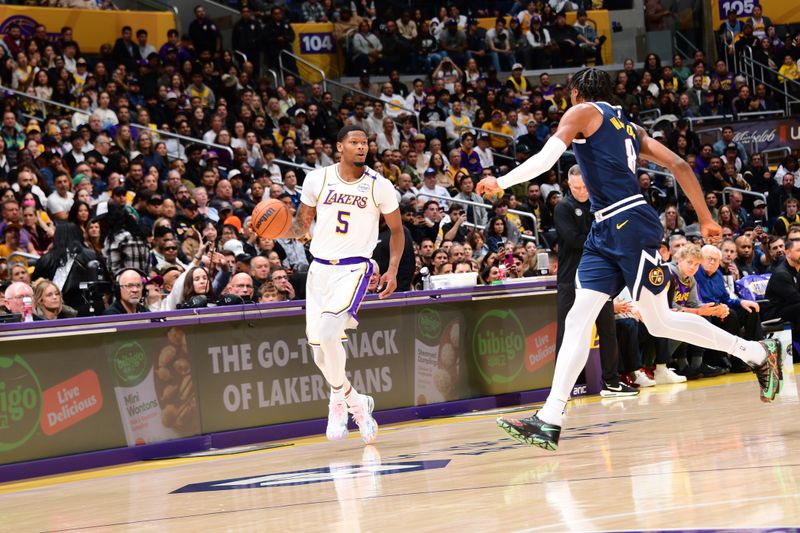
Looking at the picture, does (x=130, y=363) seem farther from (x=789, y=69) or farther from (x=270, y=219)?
(x=789, y=69)

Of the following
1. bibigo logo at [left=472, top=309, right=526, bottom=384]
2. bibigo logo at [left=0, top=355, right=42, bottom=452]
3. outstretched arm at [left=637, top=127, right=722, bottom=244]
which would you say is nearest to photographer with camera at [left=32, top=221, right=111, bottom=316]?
bibigo logo at [left=0, top=355, right=42, bottom=452]

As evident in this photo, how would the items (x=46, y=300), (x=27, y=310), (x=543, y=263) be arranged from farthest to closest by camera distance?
(x=543, y=263) < (x=46, y=300) < (x=27, y=310)

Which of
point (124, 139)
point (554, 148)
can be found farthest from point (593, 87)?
point (124, 139)

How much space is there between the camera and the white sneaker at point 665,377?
43.4ft

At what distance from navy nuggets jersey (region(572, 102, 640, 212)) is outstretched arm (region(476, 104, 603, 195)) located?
0.07 metres

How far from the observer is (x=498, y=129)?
23062mm

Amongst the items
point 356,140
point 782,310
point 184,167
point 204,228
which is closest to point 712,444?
point 356,140

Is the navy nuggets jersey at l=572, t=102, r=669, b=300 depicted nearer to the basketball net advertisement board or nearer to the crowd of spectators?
the basketball net advertisement board

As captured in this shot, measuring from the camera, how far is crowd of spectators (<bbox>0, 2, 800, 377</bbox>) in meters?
12.6

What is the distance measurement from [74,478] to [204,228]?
6625 millimetres

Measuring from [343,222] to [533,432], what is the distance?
9.46 feet

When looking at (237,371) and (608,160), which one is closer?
(608,160)

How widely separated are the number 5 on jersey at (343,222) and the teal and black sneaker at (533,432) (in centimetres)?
272

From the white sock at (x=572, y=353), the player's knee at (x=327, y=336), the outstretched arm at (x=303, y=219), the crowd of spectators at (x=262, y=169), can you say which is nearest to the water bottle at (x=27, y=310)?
the crowd of spectators at (x=262, y=169)
